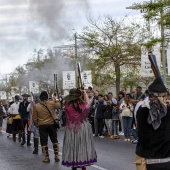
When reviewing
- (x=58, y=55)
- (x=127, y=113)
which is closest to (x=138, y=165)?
(x=127, y=113)

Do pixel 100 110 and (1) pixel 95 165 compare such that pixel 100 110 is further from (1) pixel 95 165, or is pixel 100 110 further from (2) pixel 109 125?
(1) pixel 95 165

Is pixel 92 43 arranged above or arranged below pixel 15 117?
above

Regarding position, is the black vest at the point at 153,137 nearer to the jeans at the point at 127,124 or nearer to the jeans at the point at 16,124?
the jeans at the point at 127,124

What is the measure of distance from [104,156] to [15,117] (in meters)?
6.05

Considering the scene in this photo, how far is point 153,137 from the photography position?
6.02m

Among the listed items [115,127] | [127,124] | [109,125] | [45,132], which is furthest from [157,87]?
[109,125]

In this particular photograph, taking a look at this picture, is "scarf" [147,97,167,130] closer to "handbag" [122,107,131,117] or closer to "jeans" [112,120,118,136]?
"handbag" [122,107,131,117]

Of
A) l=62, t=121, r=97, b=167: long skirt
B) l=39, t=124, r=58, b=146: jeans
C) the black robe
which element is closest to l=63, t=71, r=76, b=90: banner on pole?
l=39, t=124, r=58, b=146: jeans

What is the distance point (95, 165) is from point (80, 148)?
1.94 meters

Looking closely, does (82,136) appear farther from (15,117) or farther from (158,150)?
(15,117)

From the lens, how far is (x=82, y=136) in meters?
10.1

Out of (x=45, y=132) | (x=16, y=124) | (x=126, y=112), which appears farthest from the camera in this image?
(x=16, y=124)

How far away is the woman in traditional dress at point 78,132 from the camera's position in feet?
33.0

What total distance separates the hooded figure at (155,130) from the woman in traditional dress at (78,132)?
13.2 feet
